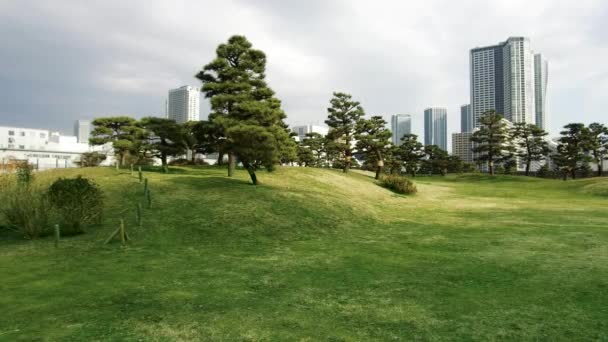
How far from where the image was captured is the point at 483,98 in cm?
18338

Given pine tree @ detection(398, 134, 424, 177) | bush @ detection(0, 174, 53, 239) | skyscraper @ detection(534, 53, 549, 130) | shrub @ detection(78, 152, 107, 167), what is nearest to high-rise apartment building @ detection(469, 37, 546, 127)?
skyscraper @ detection(534, 53, 549, 130)

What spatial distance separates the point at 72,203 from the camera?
43.1ft

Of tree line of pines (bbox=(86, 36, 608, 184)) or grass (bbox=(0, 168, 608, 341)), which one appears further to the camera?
tree line of pines (bbox=(86, 36, 608, 184))

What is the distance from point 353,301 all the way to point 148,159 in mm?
36601

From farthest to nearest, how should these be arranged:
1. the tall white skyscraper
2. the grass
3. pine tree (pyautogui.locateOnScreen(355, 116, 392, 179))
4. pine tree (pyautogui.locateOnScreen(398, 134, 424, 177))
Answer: the tall white skyscraper, pine tree (pyautogui.locateOnScreen(398, 134, 424, 177)), pine tree (pyautogui.locateOnScreen(355, 116, 392, 179)), the grass

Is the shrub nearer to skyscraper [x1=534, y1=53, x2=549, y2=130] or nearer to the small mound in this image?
the small mound

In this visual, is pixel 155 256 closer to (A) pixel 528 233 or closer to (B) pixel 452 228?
(B) pixel 452 228

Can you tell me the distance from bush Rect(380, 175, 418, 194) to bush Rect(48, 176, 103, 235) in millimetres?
24949

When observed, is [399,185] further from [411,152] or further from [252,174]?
[411,152]

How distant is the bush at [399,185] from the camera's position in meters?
32.1

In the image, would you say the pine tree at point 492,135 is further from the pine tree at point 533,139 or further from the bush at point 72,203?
the bush at point 72,203

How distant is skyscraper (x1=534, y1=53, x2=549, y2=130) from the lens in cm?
17638

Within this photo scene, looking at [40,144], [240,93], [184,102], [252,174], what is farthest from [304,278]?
[184,102]

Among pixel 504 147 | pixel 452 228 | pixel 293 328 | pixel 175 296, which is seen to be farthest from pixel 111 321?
pixel 504 147
